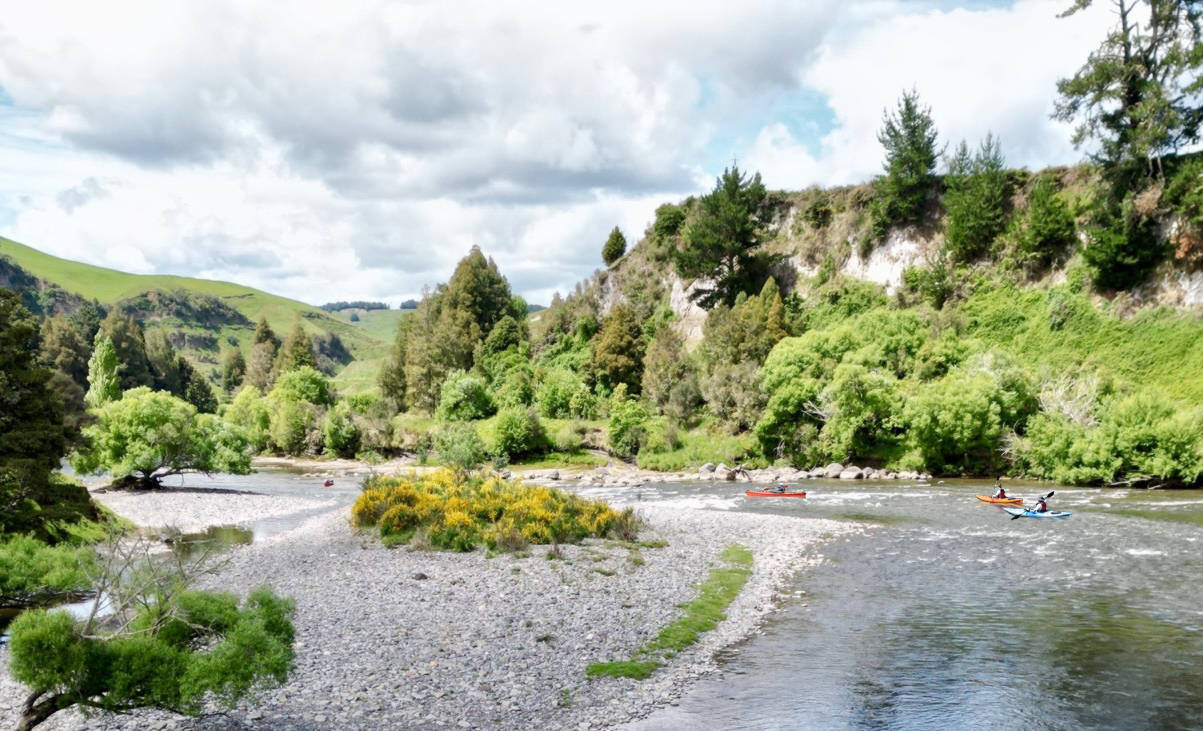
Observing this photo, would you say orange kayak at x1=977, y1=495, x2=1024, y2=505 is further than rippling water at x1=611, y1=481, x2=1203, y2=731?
Yes

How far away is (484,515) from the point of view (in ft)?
102

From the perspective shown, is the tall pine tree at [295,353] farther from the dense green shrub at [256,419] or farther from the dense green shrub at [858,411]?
the dense green shrub at [858,411]

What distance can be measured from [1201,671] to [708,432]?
49033mm

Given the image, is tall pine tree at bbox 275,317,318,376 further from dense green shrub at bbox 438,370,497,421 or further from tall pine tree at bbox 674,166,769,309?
tall pine tree at bbox 674,166,769,309

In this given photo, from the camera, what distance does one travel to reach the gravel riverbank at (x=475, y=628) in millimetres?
13648

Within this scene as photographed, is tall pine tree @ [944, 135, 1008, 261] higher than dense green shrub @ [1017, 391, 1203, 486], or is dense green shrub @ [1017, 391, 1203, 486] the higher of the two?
tall pine tree @ [944, 135, 1008, 261]

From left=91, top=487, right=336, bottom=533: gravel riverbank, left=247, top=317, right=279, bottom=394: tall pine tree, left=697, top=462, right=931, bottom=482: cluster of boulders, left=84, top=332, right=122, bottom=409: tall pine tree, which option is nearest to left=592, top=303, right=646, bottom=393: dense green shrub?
left=697, top=462, right=931, bottom=482: cluster of boulders

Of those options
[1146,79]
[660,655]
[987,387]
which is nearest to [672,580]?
[660,655]

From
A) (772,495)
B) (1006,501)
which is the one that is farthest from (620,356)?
(1006,501)

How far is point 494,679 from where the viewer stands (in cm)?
1539

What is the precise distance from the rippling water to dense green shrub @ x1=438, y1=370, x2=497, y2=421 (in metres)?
51.0

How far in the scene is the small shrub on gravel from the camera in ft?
94.4

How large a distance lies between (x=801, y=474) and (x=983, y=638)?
37074 mm

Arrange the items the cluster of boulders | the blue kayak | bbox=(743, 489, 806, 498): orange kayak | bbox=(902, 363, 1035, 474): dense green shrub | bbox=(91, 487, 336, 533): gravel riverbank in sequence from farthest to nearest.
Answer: the cluster of boulders
bbox=(902, 363, 1035, 474): dense green shrub
bbox=(743, 489, 806, 498): orange kayak
bbox=(91, 487, 336, 533): gravel riverbank
the blue kayak
